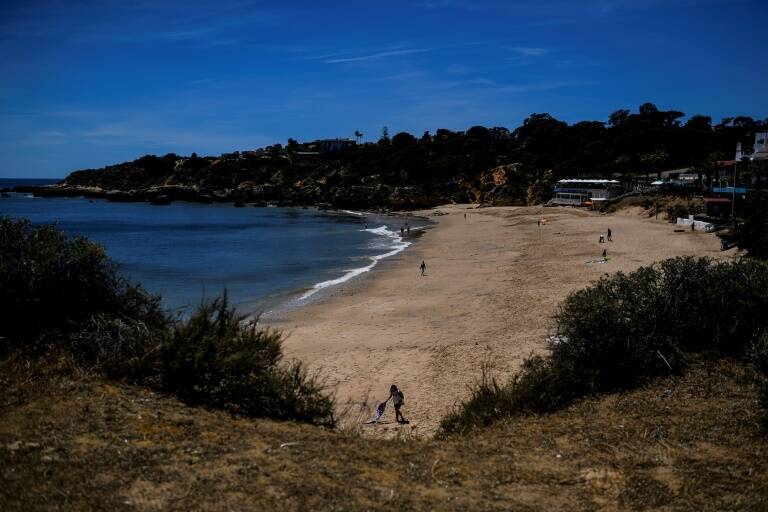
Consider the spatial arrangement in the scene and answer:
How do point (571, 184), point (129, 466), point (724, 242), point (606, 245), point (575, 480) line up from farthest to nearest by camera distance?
1. point (571, 184)
2. point (606, 245)
3. point (724, 242)
4. point (575, 480)
5. point (129, 466)

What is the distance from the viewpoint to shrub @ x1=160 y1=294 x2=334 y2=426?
23.9ft

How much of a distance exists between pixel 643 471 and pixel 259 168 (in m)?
121

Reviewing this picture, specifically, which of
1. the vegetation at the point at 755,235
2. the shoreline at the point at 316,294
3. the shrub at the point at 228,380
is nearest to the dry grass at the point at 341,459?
the shrub at the point at 228,380

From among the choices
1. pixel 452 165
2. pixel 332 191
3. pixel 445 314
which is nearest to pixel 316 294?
pixel 445 314

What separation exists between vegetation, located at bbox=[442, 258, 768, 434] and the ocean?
593 cm

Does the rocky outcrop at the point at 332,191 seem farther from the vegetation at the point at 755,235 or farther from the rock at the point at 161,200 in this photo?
the vegetation at the point at 755,235

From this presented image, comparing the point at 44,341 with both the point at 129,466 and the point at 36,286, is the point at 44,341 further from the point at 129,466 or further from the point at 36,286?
the point at 129,466

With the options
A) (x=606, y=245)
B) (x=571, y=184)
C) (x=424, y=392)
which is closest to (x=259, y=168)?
(x=571, y=184)

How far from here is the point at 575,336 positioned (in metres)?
8.71

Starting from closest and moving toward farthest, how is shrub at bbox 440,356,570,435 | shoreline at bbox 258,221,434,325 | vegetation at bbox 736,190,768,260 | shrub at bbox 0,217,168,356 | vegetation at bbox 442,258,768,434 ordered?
shrub at bbox 0,217,168,356 → shrub at bbox 440,356,570,435 → vegetation at bbox 442,258,768,434 → shoreline at bbox 258,221,434,325 → vegetation at bbox 736,190,768,260

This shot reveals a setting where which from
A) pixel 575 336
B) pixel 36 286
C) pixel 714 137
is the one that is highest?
pixel 714 137

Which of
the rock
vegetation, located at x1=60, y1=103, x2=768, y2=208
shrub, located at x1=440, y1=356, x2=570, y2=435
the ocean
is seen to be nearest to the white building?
vegetation, located at x1=60, y1=103, x2=768, y2=208

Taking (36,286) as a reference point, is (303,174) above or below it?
above

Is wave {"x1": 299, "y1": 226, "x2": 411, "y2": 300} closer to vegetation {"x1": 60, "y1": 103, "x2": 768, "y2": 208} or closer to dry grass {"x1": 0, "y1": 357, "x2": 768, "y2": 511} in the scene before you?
dry grass {"x1": 0, "y1": 357, "x2": 768, "y2": 511}
